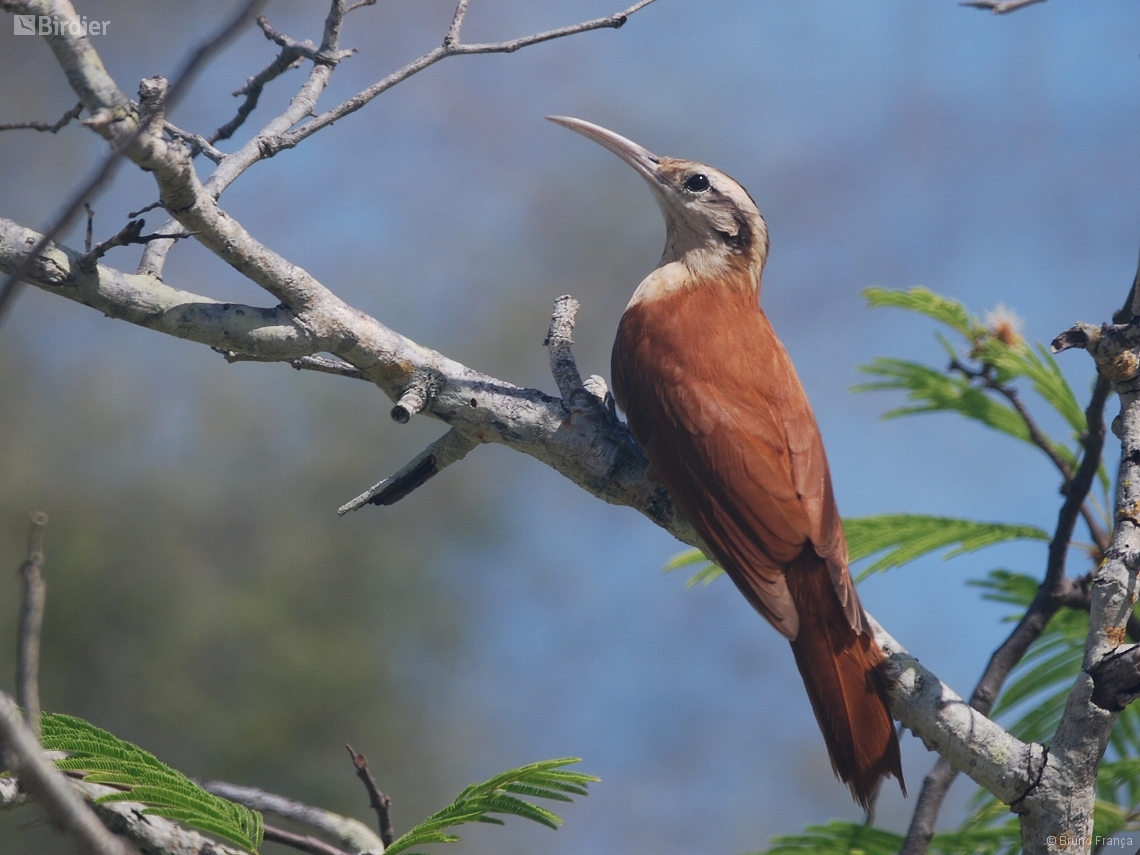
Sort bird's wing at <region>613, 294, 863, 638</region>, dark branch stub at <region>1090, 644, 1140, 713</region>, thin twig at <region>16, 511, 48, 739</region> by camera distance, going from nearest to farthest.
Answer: thin twig at <region>16, 511, 48, 739</region> → dark branch stub at <region>1090, 644, 1140, 713</region> → bird's wing at <region>613, 294, 863, 638</region>

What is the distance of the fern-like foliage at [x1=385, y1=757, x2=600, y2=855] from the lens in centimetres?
166

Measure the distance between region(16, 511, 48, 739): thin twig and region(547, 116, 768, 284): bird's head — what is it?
291 centimetres

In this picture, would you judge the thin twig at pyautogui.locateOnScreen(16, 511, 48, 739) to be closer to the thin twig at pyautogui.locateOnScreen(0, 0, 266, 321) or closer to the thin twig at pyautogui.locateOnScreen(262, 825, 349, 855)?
the thin twig at pyautogui.locateOnScreen(0, 0, 266, 321)

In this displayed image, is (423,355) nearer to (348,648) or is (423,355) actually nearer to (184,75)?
(184,75)

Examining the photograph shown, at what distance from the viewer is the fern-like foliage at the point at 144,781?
1.62 metres

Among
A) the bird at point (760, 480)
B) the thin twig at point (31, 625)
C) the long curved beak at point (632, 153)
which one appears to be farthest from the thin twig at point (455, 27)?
the thin twig at point (31, 625)

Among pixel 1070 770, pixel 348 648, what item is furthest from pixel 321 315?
pixel 348 648

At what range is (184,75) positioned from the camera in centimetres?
88

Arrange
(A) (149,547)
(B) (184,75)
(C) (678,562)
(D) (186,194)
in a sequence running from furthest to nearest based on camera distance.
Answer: (A) (149,547) < (C) (678,562) < (D) (186,194) < (B) (184,75)

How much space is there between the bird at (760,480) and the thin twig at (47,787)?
1648 millimetres

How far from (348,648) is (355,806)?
1.44 metres

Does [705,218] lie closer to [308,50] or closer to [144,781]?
[308,50]

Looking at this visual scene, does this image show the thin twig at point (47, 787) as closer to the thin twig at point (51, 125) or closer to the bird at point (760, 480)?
the thin twig at point (51, 125)

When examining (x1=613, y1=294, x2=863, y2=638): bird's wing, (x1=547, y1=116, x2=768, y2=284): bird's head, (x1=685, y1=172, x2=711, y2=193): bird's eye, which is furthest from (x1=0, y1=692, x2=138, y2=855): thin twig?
(x1=685, y1=172, x2=711, y2=193): bird's eye
